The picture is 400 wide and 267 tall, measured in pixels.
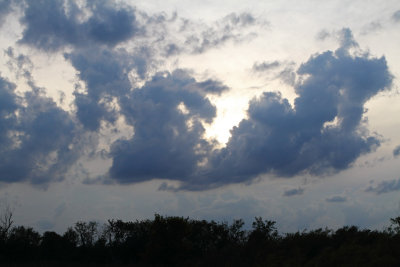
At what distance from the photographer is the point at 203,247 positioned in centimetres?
6450

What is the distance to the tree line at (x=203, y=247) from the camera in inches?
885

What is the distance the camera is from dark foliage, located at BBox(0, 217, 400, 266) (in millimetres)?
22438

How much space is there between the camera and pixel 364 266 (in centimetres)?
1944

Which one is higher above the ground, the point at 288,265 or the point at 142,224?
the point at 142,224

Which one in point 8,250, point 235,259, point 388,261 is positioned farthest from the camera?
point 8,250

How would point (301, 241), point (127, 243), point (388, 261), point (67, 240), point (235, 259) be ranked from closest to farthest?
point (388, 261)
point (301, 241)
point (235, 259)
point (127, 243)
point (67, 240)

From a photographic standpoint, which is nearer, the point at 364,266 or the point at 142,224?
the point at 364,266

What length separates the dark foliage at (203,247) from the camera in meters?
22.4

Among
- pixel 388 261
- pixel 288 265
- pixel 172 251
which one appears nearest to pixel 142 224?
pixel 172 251

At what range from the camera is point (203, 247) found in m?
64.5

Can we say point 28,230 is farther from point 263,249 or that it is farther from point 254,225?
point 263,249

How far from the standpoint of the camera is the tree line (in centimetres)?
2247

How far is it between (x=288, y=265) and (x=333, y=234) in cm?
535

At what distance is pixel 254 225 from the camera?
70.4 meters
